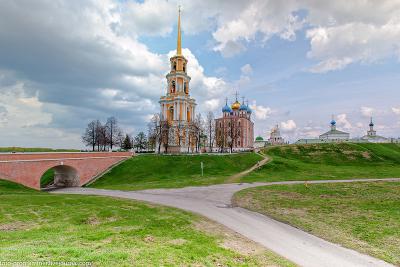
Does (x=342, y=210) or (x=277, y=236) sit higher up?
(x=277, y=236)

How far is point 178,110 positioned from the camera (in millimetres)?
68562

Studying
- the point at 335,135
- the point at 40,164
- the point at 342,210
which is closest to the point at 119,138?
the point at 40,164

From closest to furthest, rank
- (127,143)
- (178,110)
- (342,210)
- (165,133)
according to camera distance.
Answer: (342,210) → (165,133) → (178,110) → (127,143)

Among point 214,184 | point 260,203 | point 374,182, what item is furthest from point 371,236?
point 374,182

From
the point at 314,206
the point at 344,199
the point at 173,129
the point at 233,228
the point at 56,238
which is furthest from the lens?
the point at 173,129

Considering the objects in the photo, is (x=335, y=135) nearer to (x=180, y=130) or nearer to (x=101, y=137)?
(x=180, y=130)

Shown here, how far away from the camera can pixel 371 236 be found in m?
12.4

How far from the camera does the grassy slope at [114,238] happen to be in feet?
25.6

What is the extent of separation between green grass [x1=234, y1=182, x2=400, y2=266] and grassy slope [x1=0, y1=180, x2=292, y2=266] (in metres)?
4.92

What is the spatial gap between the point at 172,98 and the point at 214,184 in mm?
42893

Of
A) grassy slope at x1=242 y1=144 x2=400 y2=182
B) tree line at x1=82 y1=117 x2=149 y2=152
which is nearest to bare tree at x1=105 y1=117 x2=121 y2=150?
tree line at x1=82 y1=117 x2=149 y2=152

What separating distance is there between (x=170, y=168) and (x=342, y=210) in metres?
32.0

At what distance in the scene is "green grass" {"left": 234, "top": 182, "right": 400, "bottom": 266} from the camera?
11.8 metres

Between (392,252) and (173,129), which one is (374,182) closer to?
(392,252)
